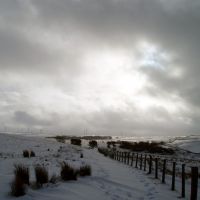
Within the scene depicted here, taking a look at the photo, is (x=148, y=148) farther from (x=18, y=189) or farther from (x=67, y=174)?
(x=18, y=189)

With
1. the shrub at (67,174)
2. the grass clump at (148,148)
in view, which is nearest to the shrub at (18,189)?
the shrub at (67,174)

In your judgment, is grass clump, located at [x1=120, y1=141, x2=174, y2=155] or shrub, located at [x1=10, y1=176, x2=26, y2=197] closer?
shrub, located at [x1=10, y1=176, x2=26, y2=197]

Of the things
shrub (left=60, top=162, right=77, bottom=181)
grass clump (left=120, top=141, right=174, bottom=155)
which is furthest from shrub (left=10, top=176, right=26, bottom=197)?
grass clump (left=120, top=141, right=174, bottom=155)

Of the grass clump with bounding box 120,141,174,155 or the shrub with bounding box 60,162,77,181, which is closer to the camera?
the shrub with bounding box 60,162,77,181

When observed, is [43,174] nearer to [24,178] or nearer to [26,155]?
[24,178]

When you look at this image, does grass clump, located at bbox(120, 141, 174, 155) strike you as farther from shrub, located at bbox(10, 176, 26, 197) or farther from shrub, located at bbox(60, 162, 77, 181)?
shrub, located at bbox(10, 176, 26, 197)

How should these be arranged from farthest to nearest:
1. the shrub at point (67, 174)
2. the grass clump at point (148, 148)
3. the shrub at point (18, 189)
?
the grass clump at point (148, 148) < the shrub at point (67, 174) < the shrub at point (18, 189)

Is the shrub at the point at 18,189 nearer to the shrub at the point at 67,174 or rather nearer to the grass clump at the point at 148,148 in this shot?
the shrub at the point at 67,174

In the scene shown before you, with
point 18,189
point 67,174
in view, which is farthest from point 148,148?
point 18,189

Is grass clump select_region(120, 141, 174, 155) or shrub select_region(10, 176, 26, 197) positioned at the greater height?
shrub select_region(10, 176, 26, 197)

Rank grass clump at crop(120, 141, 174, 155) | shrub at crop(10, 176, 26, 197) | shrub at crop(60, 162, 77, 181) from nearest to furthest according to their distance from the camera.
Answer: shrub at crop(10, 176, 26, 197), shrub at crop(60, 162, 77, 181), grass clump at crop(120, 141, 174, 155)

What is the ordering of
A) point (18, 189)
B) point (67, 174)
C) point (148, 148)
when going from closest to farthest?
point (18, 189)
point (67, 174)
point (148, 148)

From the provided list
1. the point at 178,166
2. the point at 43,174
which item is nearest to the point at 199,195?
the point at 43,174

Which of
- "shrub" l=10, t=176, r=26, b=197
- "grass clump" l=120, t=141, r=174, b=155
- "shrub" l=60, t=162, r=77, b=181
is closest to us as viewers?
"shrub" l=10, t=176, r=26, b=197
